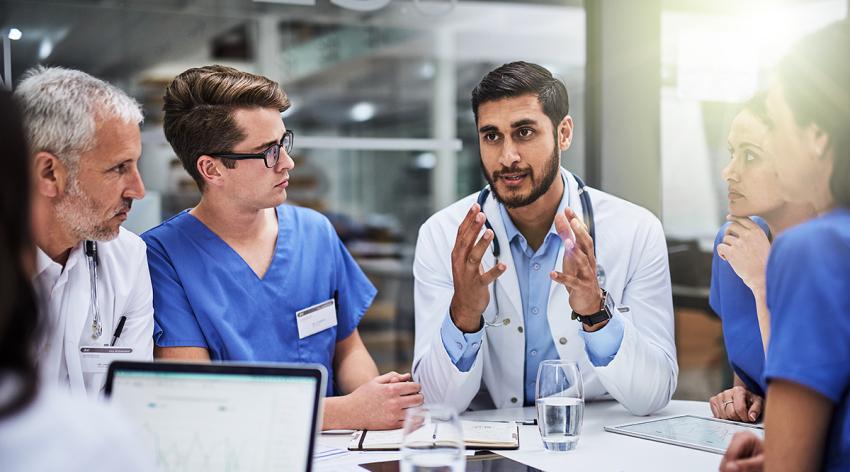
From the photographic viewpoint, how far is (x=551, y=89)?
100 inches

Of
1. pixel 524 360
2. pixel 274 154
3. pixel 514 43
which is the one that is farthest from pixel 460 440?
pixel 514 43

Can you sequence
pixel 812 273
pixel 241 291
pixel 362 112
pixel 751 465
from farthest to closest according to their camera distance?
1. pixel 362 112
2. pixel 241 291
3. pixel 751 465
4. pixel 812 273

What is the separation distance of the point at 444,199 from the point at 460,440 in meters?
3.16

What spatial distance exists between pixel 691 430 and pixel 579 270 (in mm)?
468

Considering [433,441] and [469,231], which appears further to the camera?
[469,231]

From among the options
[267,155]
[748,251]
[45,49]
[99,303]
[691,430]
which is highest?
[45,49]

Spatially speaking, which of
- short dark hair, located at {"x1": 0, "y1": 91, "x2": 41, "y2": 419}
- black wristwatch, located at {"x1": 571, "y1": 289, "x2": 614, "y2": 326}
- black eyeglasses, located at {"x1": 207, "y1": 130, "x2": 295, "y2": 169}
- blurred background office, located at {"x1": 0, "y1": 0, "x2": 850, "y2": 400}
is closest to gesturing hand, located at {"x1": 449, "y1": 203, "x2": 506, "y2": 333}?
black wristwatch, located at {"x1": 571, "y1": 289, "x2": 614, "y2": 326}

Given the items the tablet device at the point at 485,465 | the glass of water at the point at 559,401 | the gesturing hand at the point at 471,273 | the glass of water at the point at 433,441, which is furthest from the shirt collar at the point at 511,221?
the glass of water at the point at 433,441

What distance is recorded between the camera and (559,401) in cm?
172

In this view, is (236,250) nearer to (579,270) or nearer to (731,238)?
(579,270)

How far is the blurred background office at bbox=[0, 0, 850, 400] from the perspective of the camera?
3436 mm

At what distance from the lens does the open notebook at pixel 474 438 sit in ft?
5.82

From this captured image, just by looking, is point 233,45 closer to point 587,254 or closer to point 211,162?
point 211,162

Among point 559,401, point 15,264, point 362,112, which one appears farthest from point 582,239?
point 362,112
